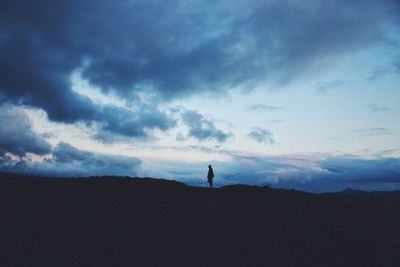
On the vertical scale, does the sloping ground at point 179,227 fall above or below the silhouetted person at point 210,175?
below

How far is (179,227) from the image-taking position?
25.9 m

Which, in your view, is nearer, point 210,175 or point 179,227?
point 179,227

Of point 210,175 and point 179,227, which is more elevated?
point 210,175

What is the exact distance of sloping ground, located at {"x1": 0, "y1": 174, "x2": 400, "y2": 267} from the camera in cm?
2106

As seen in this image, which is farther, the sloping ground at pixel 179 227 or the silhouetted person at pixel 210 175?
the silhouetted person at pixel 210 175

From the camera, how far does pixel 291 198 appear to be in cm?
3650

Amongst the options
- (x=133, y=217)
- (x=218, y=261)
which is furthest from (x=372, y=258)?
(x=133, y=217)

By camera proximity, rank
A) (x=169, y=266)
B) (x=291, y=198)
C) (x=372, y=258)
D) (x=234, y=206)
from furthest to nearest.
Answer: (x=291, y=198) → (x=234, y=206) → (x=372, y=258) → (x=169, y=266)

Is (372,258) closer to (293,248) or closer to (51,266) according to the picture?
(293,248)

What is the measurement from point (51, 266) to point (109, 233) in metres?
5.46

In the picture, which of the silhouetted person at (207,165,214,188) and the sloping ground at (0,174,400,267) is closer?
the sloping ground at (0,174,400,267)

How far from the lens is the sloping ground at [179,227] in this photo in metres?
21.1

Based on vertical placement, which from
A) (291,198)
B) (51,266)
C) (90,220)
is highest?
(291,198)

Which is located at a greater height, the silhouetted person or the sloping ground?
the silhouetted person
